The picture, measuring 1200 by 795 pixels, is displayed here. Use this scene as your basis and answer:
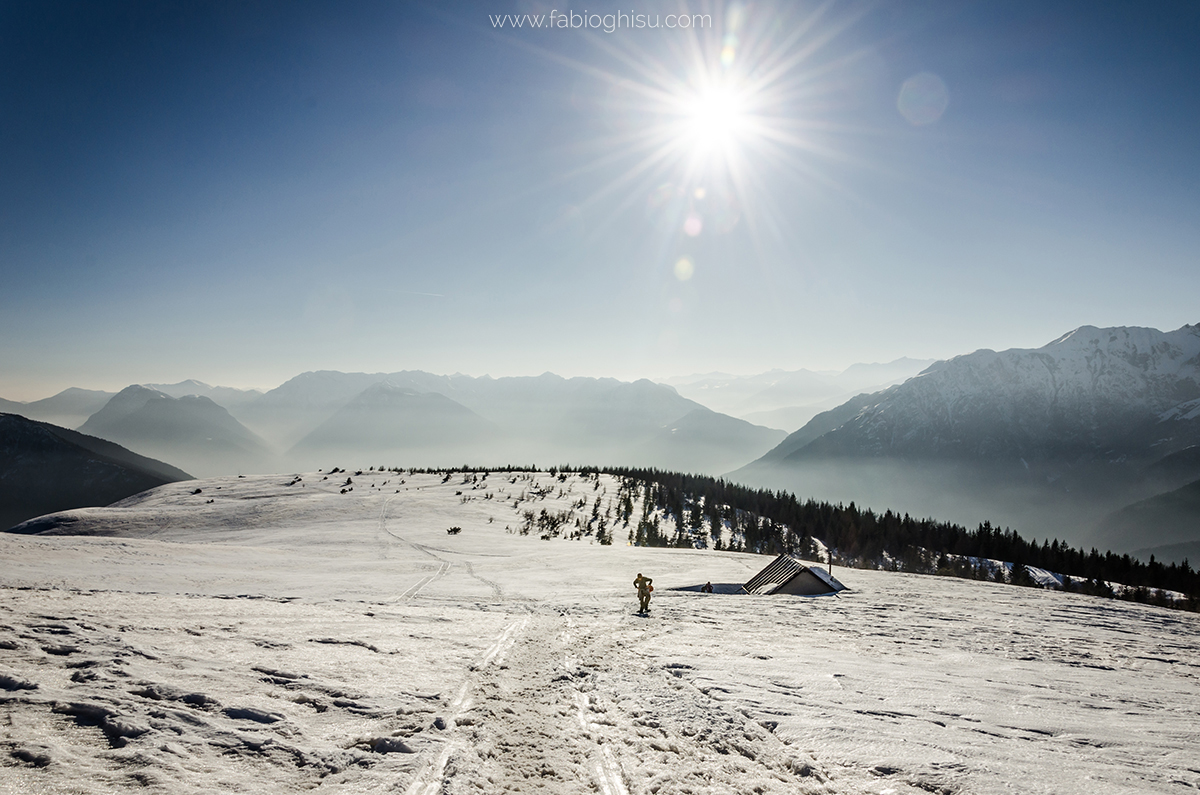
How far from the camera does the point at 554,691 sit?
339 inches

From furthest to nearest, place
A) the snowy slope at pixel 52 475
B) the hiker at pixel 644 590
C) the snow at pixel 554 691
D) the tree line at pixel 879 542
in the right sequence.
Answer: the snowy slope at pixel 52 475 → the tree line at pixel 879 542 → the hiker at pixel 644 590 → the snow at pixel 554 691

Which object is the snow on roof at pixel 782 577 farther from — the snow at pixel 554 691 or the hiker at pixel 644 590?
the hiker at pixel 644 590

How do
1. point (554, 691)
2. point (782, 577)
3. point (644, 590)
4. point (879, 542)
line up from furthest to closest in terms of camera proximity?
point (879, 542) < point (782, 577) < point (644, 590) < point (554, 691)

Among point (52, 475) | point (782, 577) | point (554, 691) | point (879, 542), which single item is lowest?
point (52, 475)

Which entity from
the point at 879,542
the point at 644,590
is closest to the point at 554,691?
the point at 644,590

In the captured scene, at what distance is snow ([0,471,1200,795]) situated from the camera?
17.8ft

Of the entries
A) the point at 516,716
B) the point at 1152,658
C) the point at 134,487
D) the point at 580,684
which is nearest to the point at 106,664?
the point at 516,716

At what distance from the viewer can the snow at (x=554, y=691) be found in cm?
543

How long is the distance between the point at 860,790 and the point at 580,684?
15.6 feet

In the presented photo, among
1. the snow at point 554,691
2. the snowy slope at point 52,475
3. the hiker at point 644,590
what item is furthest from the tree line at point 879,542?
the snowy slope at point 52,475

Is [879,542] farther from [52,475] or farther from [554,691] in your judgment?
[52,475]

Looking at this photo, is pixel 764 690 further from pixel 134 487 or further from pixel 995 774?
pixel 134 487

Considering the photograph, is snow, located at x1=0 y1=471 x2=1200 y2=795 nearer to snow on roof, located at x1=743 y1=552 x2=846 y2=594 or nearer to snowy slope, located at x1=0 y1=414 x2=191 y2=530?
snow on roof, located at x1=743 y1=552 x2=846 y2=594

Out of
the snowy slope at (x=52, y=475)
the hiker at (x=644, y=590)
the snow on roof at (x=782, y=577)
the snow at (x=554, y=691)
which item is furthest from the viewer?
the snowy slope at (x=52, y=475)
